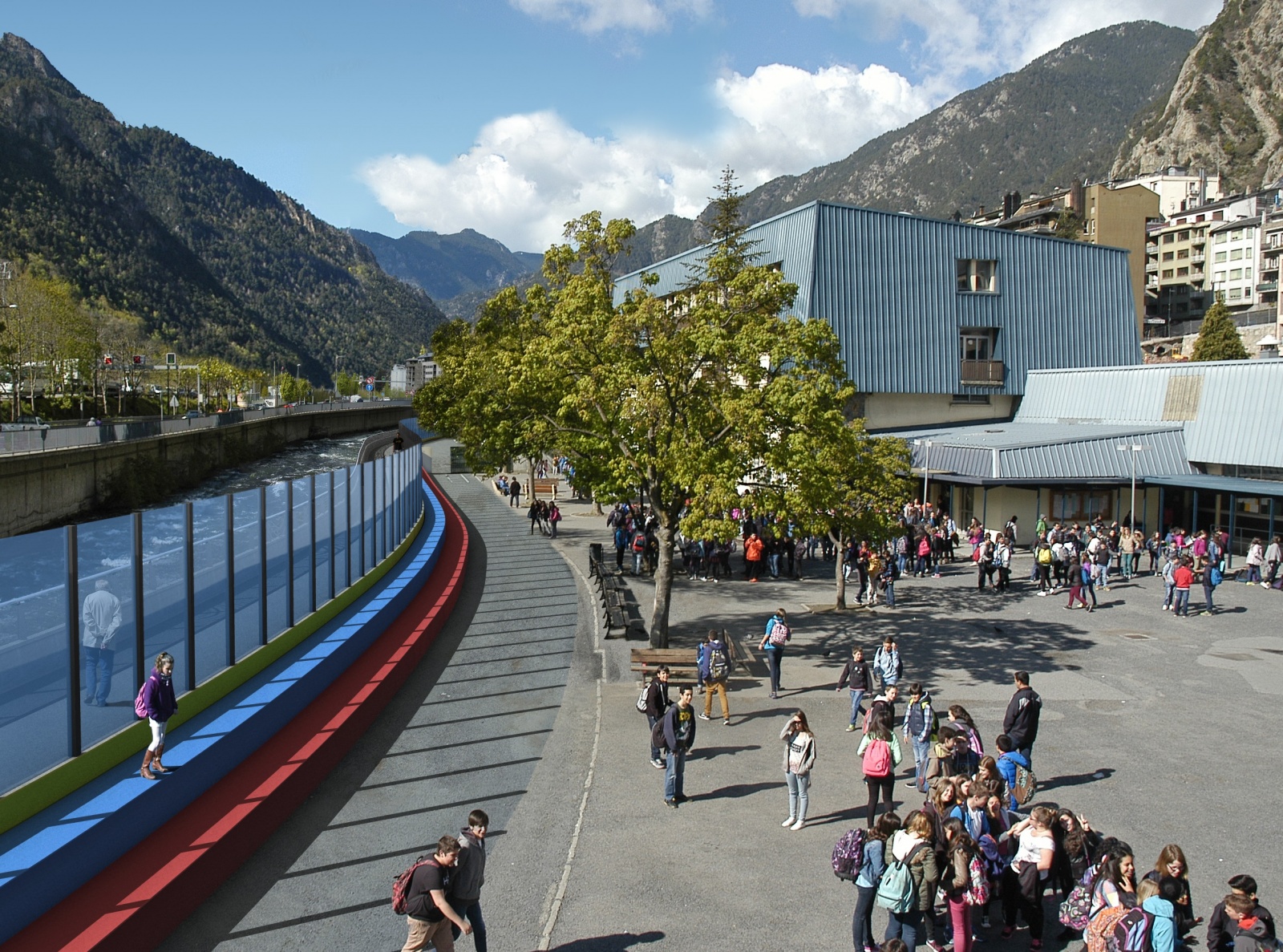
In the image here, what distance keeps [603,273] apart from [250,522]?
13.3 meters

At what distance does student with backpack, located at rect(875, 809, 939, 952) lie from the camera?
7156 millimetres

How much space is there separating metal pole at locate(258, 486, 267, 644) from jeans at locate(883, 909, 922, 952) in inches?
374

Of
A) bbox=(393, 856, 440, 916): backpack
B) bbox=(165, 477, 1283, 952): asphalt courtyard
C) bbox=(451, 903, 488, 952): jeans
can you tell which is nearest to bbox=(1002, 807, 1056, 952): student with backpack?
bbox=(165, 477, 1283, 952): asphalt courtyard

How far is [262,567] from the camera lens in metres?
13.4

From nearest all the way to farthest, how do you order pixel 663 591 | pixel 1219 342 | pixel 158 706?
pixel 158 706, pixel 663 591, pixel 1219 342

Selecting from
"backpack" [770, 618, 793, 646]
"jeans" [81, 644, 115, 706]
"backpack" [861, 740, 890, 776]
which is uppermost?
"jeans" [81, 644, 115, 706]

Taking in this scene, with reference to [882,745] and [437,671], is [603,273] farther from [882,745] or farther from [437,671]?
[882,745]

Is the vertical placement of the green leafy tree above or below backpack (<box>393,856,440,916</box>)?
above

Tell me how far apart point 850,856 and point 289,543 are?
1044 centimetres

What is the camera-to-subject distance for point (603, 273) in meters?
24.1

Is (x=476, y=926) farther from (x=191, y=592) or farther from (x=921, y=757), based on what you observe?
(x=921, y=757)

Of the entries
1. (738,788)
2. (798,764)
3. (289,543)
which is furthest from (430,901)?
(289,543)

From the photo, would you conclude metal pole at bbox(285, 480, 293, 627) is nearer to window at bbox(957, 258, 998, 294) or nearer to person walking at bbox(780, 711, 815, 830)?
person walking at bbox(780, 711, 815, 830)

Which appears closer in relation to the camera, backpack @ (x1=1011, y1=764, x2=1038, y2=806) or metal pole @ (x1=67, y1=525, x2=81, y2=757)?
metal pole @ (x1=67, y1=525, x2=81, y2=757)
